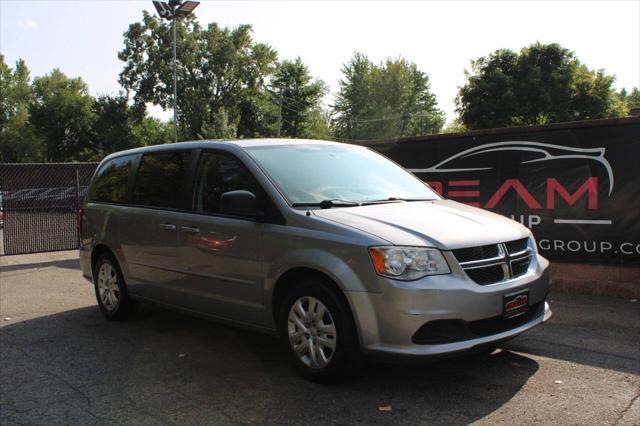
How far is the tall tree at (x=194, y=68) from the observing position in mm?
55062

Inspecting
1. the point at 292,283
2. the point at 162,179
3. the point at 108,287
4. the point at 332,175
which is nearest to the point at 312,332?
the point at 292,283

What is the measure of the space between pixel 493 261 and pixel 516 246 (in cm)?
38

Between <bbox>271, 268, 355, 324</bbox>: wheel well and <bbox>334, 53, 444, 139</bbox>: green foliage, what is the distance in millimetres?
71943

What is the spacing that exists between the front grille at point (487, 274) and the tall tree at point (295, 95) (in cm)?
5779

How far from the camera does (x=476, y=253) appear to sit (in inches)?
156

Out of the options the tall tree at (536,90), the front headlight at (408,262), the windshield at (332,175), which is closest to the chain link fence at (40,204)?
the windshield at (332,175)

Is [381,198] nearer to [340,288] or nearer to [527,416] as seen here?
[340,288]

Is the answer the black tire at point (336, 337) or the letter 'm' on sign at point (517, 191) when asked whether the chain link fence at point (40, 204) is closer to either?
the letter 'm' on sign at point (517, 191)

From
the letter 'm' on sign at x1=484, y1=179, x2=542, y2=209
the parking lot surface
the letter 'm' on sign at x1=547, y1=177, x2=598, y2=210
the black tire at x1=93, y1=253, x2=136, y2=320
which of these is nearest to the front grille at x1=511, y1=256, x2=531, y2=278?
the parking lot surface

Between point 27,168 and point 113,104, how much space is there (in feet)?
153

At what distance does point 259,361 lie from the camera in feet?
16.0

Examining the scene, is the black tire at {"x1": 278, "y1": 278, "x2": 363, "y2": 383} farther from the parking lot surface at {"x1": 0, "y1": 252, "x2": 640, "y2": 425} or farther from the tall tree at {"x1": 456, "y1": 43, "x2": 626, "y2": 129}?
the tall tree at {"x1": 456, "y1": 43, "x2": 626, "y2": 129}

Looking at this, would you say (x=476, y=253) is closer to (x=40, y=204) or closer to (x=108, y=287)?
(x=108, y=287)

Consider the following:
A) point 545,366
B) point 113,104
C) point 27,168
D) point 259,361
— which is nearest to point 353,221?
point 259,361
